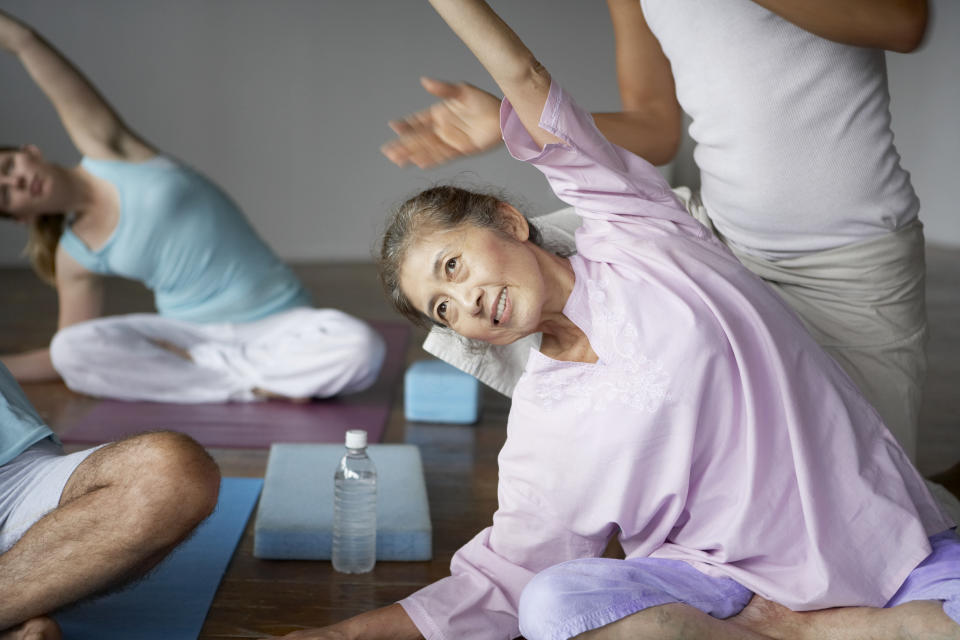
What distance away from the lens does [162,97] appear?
695cm

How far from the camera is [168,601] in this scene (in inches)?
78.4

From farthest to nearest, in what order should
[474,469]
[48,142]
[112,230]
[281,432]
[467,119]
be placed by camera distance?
1. [48,142]
2. [112,230]
3. [281,432]
4. [474,469]
5. [467,119]

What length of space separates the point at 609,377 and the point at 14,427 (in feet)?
3.45

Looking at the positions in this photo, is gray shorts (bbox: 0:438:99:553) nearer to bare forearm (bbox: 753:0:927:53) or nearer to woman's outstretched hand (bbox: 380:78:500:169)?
woman's outstretched hand (bbox: 380:78:500:169)

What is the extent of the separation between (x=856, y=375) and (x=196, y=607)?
1317 mm

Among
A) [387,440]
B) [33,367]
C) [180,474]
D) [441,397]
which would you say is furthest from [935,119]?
[180,474]

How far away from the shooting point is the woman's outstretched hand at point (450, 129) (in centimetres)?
179

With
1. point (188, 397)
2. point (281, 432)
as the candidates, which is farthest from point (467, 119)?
point (188, 397)

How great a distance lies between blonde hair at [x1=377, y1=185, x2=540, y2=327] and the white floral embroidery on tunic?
227 millimetres

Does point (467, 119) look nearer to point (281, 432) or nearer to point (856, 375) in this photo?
point (856, 375)

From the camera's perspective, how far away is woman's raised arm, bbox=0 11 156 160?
308 cm

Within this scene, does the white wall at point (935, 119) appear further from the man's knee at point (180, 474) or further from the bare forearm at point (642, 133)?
the man's knee at point (180, 474)

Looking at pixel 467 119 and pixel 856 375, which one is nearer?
pixel 467 119

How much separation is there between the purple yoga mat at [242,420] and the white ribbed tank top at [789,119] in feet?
5.13
